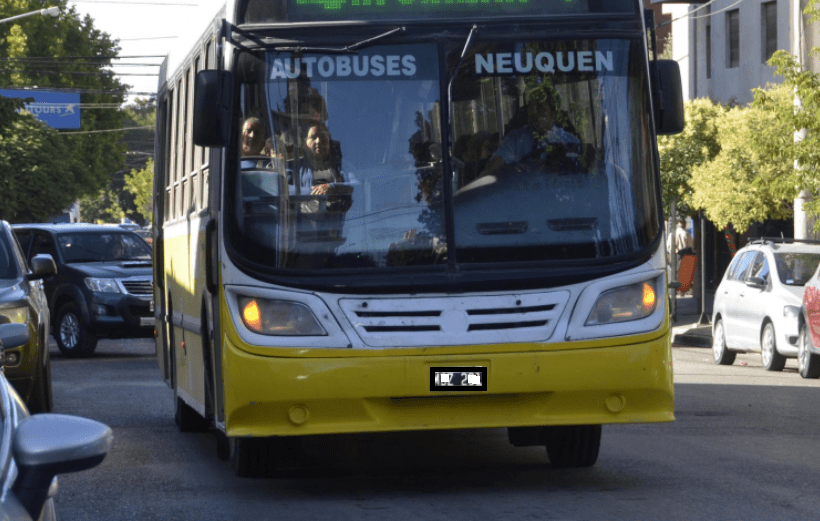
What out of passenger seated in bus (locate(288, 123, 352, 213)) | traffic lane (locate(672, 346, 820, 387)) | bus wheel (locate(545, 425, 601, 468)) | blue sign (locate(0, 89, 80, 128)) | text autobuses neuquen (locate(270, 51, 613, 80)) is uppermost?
blue sign (locate(0, 89, 80, 128))

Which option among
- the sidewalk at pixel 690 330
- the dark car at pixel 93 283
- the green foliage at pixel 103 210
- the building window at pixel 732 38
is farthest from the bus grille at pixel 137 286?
the green foliage at pixel 103 210

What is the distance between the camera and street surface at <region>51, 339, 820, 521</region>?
7875 millimetres

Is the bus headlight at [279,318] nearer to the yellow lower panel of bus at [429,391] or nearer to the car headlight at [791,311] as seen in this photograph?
the yellow lower panel of bus at [429,391]

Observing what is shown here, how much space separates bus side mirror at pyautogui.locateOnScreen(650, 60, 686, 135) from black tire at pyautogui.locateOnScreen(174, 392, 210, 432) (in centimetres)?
466

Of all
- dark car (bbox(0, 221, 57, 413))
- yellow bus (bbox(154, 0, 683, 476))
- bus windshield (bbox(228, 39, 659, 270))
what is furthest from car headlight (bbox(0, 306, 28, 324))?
bus windshield (bbox(228, 39, 659, 270))

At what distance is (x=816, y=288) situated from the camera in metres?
17.2

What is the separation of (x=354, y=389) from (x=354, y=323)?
337 millimetres

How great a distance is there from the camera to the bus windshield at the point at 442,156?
8.20 metres

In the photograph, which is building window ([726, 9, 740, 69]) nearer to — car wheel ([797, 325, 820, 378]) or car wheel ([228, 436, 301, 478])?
car wheel ([797, 325, 820, 378])

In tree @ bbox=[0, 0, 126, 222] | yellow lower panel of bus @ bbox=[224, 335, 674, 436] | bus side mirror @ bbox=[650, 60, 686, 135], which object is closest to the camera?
yellow lower panel of bus @ bbox=[224, 335, 674, 436]

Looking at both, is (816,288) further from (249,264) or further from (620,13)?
(249,264)

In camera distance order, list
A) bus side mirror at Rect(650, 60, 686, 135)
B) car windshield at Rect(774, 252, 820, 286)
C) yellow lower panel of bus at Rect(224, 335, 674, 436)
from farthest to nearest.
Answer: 1. car windshield at Rect(774, 252, 820, 286)
2. bus side mirror at Rect(650, 60, 686, 135)
3. yellow lower panel of bus at Rect(224, 335, 674, 436)

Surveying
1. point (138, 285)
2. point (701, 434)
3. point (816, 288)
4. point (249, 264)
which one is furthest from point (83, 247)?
point (249, 264)

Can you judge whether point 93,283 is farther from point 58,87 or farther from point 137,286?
point 58,87
